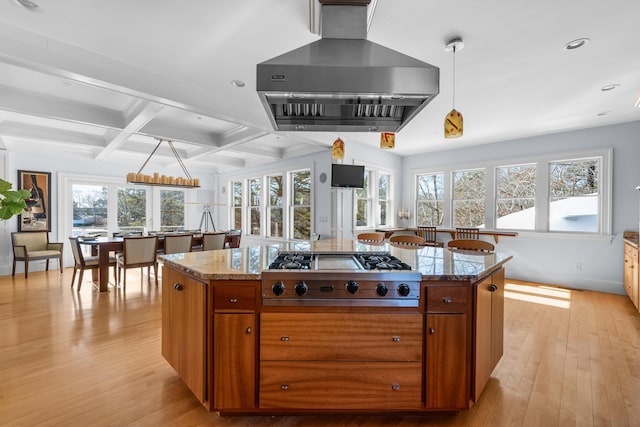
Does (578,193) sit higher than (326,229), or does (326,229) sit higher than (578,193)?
(578,193)

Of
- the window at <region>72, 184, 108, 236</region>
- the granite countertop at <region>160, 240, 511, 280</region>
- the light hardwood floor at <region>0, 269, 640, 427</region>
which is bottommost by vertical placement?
the light hardwood floor at <region>0, 269, 640, 427</region>

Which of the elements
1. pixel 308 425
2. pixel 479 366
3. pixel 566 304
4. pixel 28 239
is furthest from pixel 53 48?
pixel 566 304

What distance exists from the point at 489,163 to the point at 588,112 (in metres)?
1.72

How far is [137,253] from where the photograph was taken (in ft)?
14.3

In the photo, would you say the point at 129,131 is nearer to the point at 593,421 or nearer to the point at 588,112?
the point at 593,421

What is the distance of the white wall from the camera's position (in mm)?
4164

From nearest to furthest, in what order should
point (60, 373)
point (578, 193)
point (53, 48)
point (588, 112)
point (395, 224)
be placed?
point (60, 373) < point (53, 48) < point (588, 112) < point (578, 193) < point (395, 224)

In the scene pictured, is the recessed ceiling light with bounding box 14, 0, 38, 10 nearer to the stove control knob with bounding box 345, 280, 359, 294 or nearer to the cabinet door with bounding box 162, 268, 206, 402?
the cabinet door with bounding box 162, 268, 206, 402

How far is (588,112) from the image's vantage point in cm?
378

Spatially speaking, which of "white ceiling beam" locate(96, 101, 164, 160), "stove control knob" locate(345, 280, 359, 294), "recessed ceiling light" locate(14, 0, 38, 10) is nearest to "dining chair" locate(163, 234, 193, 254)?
"white ceiling beam" locate(96, 101, 164, 160)

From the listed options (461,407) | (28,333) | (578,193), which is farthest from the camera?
(578,193)

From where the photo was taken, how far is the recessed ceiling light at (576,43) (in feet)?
7.18

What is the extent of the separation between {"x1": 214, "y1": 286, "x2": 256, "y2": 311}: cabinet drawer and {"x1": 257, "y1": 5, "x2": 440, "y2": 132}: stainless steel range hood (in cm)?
103

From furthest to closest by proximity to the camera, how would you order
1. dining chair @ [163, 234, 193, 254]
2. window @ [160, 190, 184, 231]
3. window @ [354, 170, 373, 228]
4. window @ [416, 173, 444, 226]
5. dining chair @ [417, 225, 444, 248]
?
window @ [160, 190, 184, 231]
window @ [416, 173, 444, 226]
window @ [354, 170, 373, 228]
dining chair @ [417, 225, 444, 248]
dining chair @ [163, 234, 193, 254]
